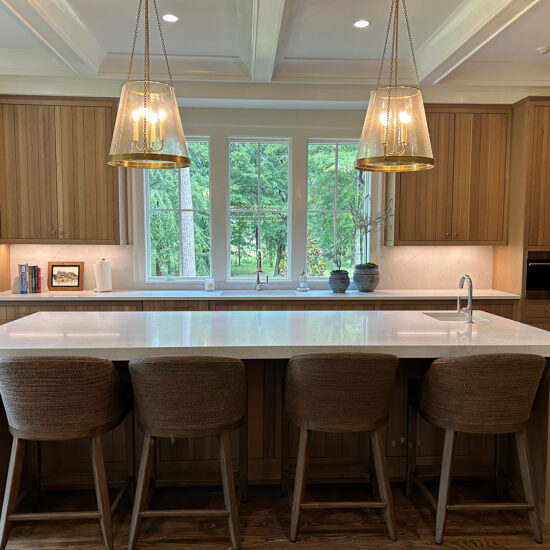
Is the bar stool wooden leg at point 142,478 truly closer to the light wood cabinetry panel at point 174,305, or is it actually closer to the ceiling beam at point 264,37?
the light wood cabinetry panel at point 174,305

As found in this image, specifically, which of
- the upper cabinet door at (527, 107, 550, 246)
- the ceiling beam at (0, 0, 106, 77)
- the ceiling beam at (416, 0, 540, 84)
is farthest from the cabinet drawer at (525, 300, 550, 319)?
the ceiling beam at (0, 0, 106, 77)

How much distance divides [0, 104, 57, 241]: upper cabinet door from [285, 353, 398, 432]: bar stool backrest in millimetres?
3163

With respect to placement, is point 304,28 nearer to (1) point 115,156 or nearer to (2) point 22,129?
(1) point 115,156

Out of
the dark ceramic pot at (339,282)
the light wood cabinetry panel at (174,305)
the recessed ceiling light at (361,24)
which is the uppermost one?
the recessed ceiling light at (361,24)

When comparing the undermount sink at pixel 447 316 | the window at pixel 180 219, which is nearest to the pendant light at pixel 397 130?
the undermount sink at pixel 447 316

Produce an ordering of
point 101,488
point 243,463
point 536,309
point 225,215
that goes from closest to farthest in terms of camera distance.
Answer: point 101,488 < point 243,463 < point 536,309 < point 225,215

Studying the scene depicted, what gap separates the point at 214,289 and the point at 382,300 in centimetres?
160

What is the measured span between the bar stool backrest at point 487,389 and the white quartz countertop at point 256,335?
14 cm

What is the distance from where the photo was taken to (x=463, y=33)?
3.36m

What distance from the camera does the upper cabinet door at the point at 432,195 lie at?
171 inches

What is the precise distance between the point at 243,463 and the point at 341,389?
0.78 metres

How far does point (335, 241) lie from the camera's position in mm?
4848

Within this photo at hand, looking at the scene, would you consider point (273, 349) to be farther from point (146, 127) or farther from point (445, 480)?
point (146, 127)

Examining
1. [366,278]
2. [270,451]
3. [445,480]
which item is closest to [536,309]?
[366,278]
